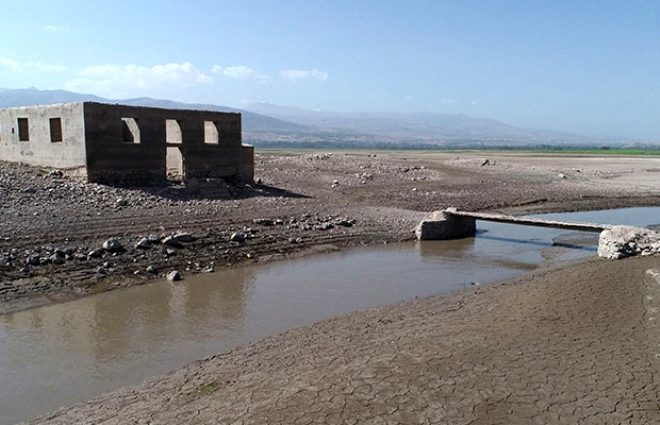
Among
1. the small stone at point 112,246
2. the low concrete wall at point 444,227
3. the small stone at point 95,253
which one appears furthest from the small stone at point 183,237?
the low concrete wall at point 444,227

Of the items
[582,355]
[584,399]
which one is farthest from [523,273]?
[584,399]

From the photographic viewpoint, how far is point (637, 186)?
110ft

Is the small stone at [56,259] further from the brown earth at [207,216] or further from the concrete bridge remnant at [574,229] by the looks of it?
the concrete bridge remnant at [574,229]

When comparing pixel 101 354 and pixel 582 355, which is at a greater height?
pixel 582 355

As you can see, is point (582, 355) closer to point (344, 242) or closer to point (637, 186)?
point (344, 242)

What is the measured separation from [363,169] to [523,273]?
1922 centimetres

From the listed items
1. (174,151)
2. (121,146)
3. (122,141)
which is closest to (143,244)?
(121,146)

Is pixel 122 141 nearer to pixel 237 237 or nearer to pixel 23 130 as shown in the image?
pixel 23 130

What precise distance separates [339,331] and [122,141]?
1313 centimetres

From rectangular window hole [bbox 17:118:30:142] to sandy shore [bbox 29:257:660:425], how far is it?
16547mm

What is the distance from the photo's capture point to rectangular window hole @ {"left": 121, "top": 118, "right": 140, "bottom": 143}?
1958 cm

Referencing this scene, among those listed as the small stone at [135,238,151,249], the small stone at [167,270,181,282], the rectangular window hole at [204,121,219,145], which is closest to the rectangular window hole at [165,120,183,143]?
the rectangular window hole at [204,121,219,145]

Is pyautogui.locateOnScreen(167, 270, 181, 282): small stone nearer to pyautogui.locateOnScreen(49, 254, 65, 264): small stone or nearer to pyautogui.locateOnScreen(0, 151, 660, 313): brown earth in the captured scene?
pyautogui.locateOnScreen(0, 151, 660, 313): brown earth

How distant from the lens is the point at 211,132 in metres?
22.2
